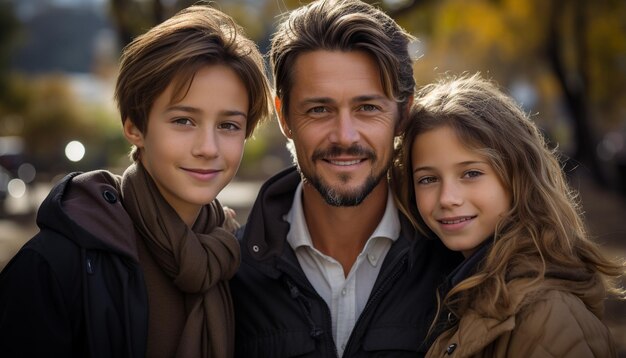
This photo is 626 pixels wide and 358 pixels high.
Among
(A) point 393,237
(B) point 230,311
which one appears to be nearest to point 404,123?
(A) point 393,237

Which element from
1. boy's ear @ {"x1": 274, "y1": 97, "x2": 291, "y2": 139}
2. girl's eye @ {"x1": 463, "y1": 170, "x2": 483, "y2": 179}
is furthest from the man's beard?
girl's eye @ {"x1": 463, "y1": 170, "x2": 483, "y2": 179}

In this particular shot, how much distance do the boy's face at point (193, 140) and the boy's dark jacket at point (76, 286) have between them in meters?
0.32

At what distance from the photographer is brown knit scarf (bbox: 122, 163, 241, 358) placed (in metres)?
3.18

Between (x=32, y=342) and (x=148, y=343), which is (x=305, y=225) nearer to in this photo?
(x=148, y=343)

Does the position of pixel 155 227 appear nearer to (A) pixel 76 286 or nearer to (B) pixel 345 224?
A: (A) pixel 76 286

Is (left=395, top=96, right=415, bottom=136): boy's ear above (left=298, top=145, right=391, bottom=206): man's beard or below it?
above

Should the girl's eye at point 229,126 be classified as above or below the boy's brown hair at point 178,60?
below

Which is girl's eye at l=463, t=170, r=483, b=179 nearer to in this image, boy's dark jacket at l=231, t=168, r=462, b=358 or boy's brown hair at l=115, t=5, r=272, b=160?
boy's dark jacket at l=231, t=168, r=462, b=358

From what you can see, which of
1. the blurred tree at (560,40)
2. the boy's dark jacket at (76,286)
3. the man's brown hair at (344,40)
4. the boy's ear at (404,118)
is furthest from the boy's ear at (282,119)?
the blurred tree at (560,40)

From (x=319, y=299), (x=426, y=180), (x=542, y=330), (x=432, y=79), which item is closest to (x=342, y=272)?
(x=319, y=299)

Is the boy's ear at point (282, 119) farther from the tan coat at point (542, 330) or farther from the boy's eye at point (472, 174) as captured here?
the tan coat at point (542, 330)

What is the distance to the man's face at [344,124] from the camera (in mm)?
3682

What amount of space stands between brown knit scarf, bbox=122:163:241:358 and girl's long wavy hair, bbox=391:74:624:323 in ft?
3.25

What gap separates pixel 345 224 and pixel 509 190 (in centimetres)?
88
